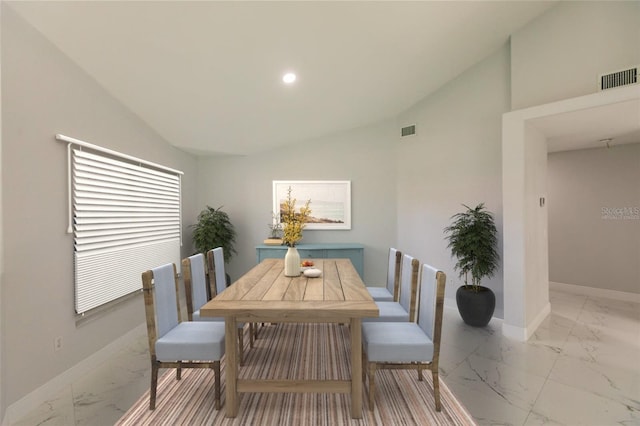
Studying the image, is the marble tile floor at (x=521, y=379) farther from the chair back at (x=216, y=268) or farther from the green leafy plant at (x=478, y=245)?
the chair back at (x=216, y=268)

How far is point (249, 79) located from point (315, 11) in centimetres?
101

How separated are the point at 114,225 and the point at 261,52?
7.55ft

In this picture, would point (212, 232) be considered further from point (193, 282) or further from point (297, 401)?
point (297, 401)

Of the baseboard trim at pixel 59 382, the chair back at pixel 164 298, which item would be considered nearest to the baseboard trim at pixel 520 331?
the chair back at pixel 164 298

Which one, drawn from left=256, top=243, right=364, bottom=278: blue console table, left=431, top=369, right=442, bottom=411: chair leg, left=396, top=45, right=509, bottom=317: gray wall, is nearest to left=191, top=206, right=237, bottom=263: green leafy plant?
left=256, top=243, right=364, bottom=278: blue console table

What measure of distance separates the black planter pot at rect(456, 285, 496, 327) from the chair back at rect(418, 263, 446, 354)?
1615 millimetres

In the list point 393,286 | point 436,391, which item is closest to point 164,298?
point 436,391

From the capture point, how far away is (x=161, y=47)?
93.3 inches

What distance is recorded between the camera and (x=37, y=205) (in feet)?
6.96

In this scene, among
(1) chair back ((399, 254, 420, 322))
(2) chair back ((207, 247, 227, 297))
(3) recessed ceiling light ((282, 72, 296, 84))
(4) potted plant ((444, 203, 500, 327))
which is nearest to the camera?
(1) chair back ((399, 254, 420, 322))

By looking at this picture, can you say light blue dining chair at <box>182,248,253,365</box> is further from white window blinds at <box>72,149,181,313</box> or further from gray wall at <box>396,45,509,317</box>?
gray wall at <box>396,45,509,317</box>

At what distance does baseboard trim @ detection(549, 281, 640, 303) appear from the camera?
4.33 metres

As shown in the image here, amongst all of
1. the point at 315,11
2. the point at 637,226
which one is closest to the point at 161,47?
the point at 315,11

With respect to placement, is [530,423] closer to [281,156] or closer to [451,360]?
[451,360]
